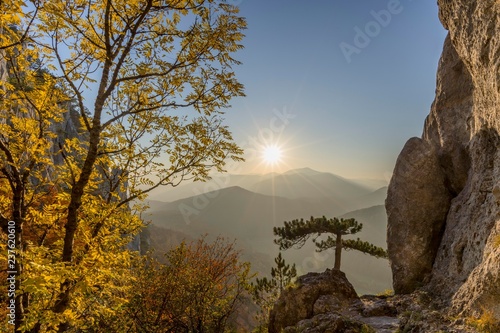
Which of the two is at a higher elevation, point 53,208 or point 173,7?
point 173,7

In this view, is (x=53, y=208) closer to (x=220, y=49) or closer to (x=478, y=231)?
(x=220, y=49)

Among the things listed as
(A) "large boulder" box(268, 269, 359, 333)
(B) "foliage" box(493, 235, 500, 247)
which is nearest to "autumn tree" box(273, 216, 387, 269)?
(A) "large boulder" box(268, 269, 359, 333)

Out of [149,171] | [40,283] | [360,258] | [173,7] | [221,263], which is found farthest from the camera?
[360,258]

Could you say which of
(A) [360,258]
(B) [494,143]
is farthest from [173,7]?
(A) [360,258]

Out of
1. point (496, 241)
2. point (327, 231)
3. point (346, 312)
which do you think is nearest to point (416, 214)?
point (327, 231)

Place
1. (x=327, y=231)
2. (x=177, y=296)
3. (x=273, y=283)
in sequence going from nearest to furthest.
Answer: (x=177, y=296)
(x=327, y=231)
(x=273, y=283)

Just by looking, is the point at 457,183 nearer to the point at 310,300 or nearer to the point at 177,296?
the point at 310,300

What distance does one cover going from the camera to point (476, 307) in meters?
7.94

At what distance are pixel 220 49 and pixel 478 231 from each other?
12.5 metres

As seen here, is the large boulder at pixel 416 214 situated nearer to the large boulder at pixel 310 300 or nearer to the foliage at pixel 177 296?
the large boulder at pixel 310 300

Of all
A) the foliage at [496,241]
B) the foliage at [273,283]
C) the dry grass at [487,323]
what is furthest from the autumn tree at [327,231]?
the dry grass at [487,323]

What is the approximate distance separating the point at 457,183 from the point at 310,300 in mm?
11070

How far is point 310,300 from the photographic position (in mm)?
15297

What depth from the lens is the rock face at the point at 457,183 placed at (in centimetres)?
953
